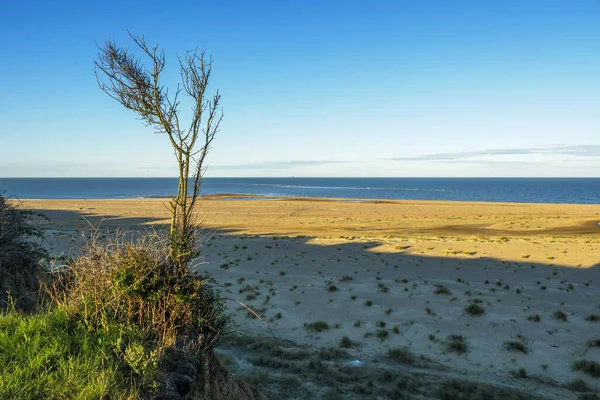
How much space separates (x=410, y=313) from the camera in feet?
44.9

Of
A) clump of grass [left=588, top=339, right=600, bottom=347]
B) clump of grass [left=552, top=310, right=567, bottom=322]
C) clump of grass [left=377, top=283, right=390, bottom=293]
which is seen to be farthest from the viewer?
clump of grass [left=377, top=283, right=390, bottom=293]

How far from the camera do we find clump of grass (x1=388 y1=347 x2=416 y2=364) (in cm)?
982

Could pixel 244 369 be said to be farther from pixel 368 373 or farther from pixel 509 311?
pixel 509 311

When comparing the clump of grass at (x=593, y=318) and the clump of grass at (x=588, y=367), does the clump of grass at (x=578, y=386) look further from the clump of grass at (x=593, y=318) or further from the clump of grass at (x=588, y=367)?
the clump of grass at (x=593, y=318)

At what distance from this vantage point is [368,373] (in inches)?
354

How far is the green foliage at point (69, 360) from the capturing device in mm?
3689

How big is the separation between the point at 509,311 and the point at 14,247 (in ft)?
53.3

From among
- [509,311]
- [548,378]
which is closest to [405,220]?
[509,311]

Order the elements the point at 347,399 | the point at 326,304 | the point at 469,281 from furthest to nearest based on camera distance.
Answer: the point at 469,281 < the point at 326,304 < the point at 347,399

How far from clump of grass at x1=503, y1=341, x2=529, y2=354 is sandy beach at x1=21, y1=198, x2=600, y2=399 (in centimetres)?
5

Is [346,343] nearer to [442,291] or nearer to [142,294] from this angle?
[442,291]

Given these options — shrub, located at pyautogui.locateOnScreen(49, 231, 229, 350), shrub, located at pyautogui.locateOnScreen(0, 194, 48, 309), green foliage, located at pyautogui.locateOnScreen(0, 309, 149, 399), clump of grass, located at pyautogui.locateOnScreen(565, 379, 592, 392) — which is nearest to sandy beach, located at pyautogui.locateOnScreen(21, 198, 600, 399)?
clump of grass, located at pyautogui.locateOnScreen(565, 379, 592, 392)

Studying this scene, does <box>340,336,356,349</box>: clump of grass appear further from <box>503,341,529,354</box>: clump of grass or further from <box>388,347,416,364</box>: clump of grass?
<box>503,341,529,354</box>: clump of grass

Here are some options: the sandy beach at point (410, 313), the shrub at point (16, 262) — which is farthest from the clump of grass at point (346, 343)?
the shrub at point (16, 262)
